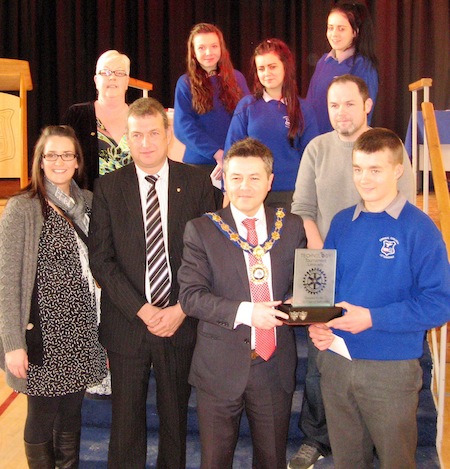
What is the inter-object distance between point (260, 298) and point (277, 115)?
4.37 ft

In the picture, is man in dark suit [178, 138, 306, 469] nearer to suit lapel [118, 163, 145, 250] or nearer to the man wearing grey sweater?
suit lapel [118, 163, 145, 250]

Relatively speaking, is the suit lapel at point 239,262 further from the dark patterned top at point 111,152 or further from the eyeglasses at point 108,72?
the eyeglasses at point 108,72

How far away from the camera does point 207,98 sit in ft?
11.0

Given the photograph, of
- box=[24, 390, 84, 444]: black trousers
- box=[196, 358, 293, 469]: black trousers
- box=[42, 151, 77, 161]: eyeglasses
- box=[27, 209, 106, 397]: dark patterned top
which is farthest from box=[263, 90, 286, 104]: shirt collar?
box=[24, 390, 84, 444]: black trousers

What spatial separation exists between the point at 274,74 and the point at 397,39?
20.0 ft

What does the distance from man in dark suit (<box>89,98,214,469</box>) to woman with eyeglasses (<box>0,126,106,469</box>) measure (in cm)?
10

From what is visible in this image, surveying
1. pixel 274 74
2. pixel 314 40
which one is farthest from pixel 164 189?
pixel 314 40

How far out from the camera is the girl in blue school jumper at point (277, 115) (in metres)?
3.12

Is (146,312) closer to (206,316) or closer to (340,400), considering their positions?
(206,316)

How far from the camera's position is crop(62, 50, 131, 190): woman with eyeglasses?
3.09 m

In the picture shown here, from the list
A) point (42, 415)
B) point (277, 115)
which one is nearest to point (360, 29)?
point (277, 115)

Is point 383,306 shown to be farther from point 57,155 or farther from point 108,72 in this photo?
point 108,72

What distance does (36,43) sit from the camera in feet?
29.6

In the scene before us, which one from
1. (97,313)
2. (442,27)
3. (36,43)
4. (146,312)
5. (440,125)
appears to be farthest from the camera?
(36,43)
